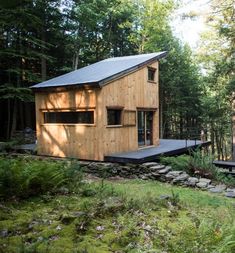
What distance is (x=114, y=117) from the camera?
440 inches

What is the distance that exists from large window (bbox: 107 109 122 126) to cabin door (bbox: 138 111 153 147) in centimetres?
176

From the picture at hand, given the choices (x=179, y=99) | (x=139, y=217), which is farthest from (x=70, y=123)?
(x=179, y=99)

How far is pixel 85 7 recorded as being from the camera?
19.0 meters

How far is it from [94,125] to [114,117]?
42.6 inches

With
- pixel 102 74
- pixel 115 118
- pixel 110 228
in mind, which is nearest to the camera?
pixel 110 228

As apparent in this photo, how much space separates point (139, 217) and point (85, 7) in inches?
708

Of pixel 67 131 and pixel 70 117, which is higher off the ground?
pixel 70 117

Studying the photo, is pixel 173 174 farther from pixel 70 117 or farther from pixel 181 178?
pixel 70 117

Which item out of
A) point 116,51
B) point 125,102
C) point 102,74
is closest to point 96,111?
point 102,74

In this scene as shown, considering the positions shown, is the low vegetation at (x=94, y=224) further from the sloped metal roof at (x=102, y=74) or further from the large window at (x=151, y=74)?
the large window at (x=151, y=74)

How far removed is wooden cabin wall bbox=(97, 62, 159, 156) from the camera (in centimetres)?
1038

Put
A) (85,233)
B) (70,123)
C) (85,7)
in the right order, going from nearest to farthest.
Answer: (85,233), (70,123), (85,7)

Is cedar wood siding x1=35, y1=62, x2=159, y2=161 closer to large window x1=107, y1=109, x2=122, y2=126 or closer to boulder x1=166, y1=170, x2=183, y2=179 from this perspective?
large window x1=107, y1=109, x2=122, y2=126

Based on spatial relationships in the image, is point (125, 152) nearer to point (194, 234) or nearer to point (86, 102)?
point (86, 102)
